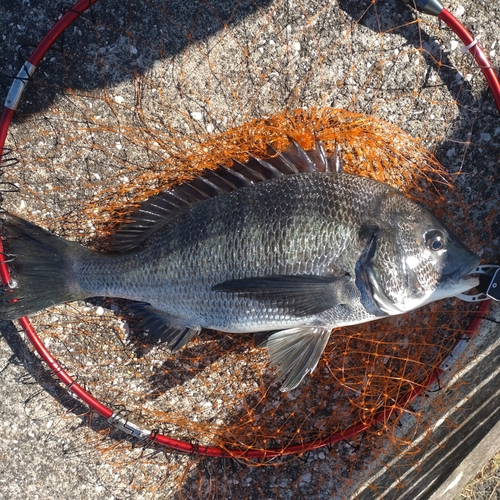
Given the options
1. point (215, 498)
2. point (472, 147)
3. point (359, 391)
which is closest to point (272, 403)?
point (359, 391)

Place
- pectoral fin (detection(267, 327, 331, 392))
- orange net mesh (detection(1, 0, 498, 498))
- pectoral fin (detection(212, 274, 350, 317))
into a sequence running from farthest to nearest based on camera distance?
orange net mesh (detection(1, 0, 498, 498)) < pectoral fin (detection(267, 327, 331, 392)) < pectoral fin (detection(212, 274, 350, 317))

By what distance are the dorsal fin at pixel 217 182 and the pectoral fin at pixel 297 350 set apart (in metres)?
0.70

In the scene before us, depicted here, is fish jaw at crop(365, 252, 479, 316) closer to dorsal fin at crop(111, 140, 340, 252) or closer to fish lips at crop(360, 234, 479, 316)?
fish lips at crop(360, 234, 479, 316)

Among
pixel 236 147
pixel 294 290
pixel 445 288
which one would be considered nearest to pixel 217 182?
pixel 236 147

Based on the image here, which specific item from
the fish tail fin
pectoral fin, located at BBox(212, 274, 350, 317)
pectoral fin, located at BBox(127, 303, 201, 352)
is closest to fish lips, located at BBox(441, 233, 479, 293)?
pectoral fin, located at BBox(212, 274, 350, 317)

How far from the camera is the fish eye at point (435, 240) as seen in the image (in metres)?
1.92

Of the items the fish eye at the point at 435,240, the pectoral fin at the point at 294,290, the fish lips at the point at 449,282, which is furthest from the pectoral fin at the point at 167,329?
the fish eye at the point at 435,240

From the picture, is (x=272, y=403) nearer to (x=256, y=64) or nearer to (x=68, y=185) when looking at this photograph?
(x=68, y=185)

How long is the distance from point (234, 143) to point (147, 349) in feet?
3.77

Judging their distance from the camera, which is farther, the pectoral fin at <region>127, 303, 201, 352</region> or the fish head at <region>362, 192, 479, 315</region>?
the pectoral fin at <region>127, 303, 201, 352</region>

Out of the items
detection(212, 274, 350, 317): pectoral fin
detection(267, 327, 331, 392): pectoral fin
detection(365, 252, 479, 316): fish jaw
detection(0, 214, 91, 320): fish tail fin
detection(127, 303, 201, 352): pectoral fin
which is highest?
detection(365, 252, 479, 316): fish jaw

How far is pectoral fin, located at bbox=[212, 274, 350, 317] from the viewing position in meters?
1.87

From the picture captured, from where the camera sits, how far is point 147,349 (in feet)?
7.81

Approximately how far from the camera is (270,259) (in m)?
1.89
